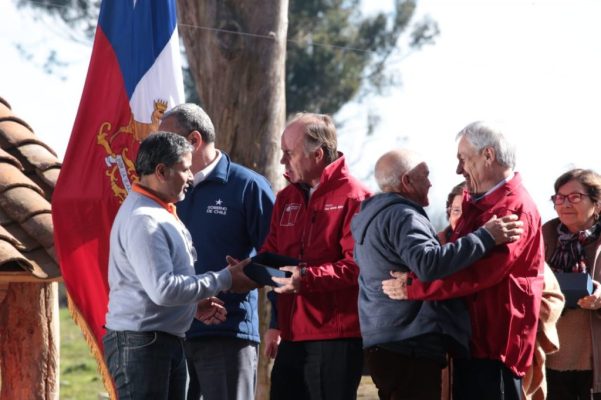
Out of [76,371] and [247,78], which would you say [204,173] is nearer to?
[247,78]

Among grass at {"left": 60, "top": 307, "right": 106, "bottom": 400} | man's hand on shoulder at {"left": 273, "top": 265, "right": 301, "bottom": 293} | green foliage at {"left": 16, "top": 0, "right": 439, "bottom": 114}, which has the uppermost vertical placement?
green foliage at {"left": 16, "top": 0, "right": 439, "bottom": 114}

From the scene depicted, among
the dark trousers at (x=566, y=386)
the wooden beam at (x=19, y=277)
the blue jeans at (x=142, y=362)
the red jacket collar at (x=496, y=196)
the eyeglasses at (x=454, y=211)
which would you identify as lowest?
the dark trousers at (x=566, y=386)

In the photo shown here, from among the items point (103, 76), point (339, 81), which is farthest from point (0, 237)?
point (339, 81)

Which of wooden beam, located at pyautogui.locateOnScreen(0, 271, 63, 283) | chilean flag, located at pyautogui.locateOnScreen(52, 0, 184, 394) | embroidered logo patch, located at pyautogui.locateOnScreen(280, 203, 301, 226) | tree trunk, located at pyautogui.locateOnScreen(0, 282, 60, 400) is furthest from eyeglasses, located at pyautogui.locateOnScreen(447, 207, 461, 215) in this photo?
tree trunk, located at pyautogui.locateOnScreen(0, 282, 60, 400)

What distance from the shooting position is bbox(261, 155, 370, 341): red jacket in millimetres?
5281

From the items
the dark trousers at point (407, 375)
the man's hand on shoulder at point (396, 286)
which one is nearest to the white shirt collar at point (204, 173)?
the man's hand on shoulder at point (396, 286)

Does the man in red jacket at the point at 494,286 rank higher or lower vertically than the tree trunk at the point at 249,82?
lower

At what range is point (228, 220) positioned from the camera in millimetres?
5762

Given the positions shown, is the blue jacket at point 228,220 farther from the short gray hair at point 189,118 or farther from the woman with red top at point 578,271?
the woman with red top at point 578,271

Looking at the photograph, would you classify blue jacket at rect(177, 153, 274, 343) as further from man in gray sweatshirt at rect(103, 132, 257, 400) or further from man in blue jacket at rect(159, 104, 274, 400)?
man in gray sweatshirt at rect(103, 132, 257, 400)

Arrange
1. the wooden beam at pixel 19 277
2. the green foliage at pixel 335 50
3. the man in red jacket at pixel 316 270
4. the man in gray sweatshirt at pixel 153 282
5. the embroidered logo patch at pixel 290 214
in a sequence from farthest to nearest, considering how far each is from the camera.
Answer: the green foliage at pixel 335 50, the wooden beam at pixel 19 277, the embroidered logo patch at pixel 290 214, the man in red jacket at pixel 316 270, the man in gray sweatshirt at pixel 153 282

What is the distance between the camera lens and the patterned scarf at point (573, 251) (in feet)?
20.7

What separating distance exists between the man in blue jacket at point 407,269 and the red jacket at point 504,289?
2.6 inches

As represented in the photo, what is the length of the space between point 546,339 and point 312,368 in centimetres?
110
